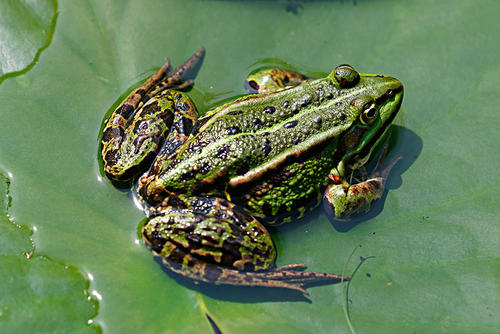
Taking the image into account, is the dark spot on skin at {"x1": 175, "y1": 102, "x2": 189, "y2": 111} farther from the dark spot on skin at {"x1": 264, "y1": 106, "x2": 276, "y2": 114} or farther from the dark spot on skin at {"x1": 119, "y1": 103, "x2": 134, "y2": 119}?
the dark spot on skin at {"x1": 264, "y1": 106, "x2": 276, "y2": 114}

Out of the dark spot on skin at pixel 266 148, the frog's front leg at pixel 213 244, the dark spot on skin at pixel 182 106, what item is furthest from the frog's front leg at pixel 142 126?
the dark spot on skin at pixel 266 148

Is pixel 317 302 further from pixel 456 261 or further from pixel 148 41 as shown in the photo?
pixel 148 41

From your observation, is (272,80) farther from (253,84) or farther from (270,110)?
(270,110)

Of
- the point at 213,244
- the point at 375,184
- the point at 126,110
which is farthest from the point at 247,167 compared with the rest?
the point at 126,110

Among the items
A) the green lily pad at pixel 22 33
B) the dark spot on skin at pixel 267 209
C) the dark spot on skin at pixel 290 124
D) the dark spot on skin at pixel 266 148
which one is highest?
the green lily pad at pixel 22 33

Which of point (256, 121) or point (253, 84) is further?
point (253, 84)

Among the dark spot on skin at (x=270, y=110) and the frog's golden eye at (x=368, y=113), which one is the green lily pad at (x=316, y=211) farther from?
the dark spot on skin at (x=270, y=110)

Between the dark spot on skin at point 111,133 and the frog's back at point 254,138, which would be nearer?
the frog's back at point 254,138
